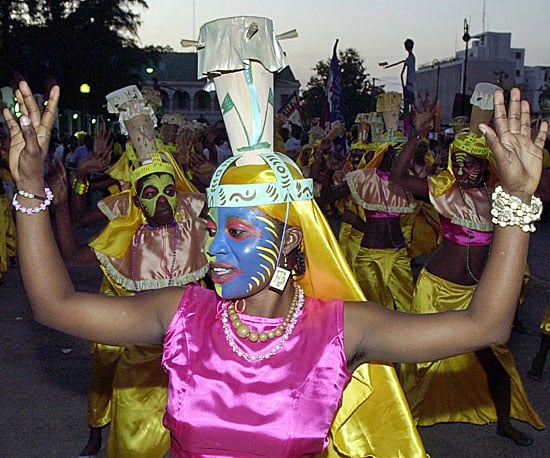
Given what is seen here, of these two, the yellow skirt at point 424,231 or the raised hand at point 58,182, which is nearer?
the raised hand at point 58,182

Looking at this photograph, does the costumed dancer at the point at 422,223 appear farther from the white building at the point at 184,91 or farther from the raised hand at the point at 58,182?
the white building at the point at 184,91

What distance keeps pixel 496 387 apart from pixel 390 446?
2.82 meters

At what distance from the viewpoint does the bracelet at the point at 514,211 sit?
221 centimetres

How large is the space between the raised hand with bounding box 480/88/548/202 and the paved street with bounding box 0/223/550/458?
3382 mm

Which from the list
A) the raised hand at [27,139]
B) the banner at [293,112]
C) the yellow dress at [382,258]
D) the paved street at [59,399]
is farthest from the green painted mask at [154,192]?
the banner at [293,112]

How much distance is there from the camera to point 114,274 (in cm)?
463

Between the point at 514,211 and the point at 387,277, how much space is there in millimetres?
4961

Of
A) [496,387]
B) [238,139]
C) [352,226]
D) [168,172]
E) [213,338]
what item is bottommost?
[496,387]

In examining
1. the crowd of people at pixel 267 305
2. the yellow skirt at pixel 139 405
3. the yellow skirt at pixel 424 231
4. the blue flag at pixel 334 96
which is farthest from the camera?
the blue flag at pixel 334 96

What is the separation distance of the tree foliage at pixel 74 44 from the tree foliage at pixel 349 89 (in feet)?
42.2

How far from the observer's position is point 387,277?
713 centimetres

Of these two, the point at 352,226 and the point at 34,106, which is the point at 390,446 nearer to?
the point at 34,106

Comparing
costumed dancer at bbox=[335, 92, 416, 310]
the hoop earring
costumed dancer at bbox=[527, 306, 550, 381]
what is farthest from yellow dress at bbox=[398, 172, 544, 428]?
the hoop earring

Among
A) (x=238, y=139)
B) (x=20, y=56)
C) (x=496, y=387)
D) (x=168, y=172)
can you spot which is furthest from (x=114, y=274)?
(x=20, y=56)
